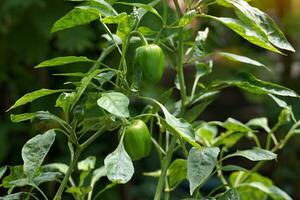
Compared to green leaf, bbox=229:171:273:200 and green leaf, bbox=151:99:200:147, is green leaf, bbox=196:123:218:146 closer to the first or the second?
green leaf, bbox=229:171:273:200

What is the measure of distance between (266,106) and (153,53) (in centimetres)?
139

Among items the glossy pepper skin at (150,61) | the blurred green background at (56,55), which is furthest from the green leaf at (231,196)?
the blurred green background at (56,55)

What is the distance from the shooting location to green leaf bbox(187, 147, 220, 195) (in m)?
0.60

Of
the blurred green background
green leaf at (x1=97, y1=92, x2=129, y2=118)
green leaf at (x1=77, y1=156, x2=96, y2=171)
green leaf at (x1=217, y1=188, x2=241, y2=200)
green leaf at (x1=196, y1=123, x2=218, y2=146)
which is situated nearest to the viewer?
green leaf at (x1=97, y1=92, x2=129, y2=118)

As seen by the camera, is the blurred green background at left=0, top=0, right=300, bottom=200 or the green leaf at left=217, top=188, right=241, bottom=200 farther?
the blurred green background at left=0, top=0, right=300, bottom=200

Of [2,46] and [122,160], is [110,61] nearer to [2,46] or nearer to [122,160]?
[2,46]

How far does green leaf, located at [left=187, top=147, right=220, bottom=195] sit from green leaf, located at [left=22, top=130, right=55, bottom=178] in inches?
5.3

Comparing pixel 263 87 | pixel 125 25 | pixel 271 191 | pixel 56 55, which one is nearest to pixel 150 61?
pixel 125 25

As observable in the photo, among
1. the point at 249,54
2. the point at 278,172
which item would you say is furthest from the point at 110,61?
the point at 278,172

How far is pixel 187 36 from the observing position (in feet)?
2.70

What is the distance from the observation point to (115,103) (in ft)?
1.86

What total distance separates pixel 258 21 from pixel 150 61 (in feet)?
0.36

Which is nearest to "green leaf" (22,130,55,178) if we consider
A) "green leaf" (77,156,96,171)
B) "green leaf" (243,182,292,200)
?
"green leaf" (77,156,96,171)

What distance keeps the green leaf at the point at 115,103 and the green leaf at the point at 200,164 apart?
0.30 feet
